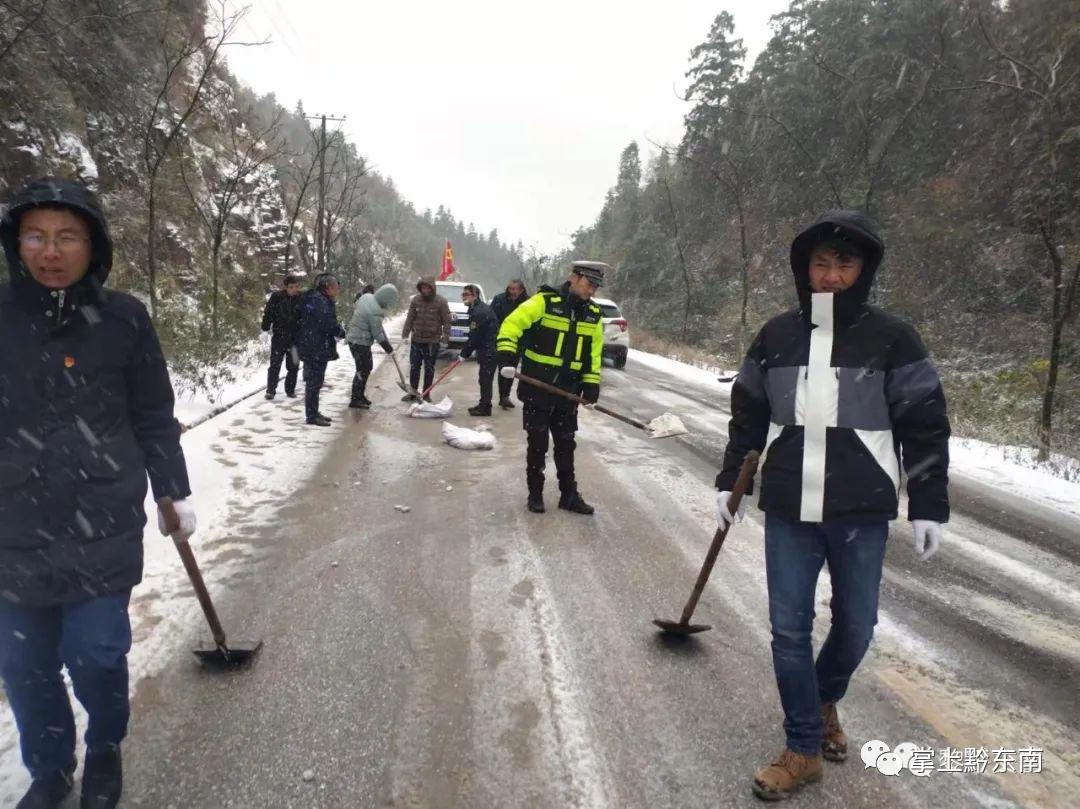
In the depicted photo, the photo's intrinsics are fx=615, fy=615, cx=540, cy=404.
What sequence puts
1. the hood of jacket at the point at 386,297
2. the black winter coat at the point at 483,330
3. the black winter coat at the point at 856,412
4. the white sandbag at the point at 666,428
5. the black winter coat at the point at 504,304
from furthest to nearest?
the black winter coat at the point at 504,304 < the black winter coat at the point at 483,330 < the hood of jacket at the point at 386,297 < the white sandbag at the point at 666,428 < the black winter coat at the point at 856,412

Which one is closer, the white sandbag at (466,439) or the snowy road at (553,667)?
the snowy road at (553,667)

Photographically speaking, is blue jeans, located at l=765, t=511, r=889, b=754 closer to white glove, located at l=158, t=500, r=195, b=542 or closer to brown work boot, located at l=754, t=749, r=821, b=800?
brown work boot, located at l=754, t=749, r=821, b=800

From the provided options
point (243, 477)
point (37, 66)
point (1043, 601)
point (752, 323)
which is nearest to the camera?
point (1043, 601)

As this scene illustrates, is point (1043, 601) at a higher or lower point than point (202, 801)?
higher

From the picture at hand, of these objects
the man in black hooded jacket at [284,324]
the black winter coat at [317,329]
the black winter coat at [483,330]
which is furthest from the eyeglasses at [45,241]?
the black winter coat at [483,330]

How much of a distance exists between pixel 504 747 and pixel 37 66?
12.0m

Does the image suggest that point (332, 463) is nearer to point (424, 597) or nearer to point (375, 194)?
point (424, 597)

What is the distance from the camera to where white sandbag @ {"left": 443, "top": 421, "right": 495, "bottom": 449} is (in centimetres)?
A: 715

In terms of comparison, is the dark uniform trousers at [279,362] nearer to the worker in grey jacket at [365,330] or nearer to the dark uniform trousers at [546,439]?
the worker in grey jacket at [365,330]

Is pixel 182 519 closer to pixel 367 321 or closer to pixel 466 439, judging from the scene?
pixel 466 439

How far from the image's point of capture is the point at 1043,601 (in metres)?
3.92

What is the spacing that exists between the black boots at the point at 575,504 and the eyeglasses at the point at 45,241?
155 inches

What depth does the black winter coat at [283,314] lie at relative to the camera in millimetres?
8938

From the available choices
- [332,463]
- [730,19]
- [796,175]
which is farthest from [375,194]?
[332,463]
